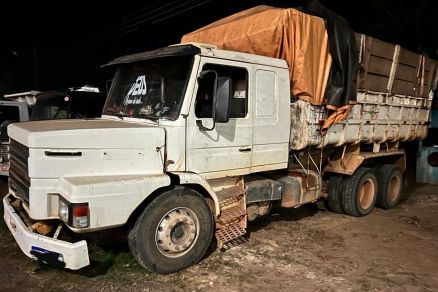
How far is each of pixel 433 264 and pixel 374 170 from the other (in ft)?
9.26

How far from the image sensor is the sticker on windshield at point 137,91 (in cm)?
484

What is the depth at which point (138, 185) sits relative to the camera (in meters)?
4.00

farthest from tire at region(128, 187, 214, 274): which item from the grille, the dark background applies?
the dark background

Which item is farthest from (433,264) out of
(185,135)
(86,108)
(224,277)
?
(86,108)

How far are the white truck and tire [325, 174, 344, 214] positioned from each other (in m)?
1.05

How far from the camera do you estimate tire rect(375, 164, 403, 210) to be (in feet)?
25.1

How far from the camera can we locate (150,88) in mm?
4742

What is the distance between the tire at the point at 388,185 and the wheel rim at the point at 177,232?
14.9 ft

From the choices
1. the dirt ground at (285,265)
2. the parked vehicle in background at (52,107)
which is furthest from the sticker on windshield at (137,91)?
the parked vehicle in background at (52,107)

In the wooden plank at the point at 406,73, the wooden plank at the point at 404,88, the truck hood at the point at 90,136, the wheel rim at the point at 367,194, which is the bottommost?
the wheel rim at the point at 367,194

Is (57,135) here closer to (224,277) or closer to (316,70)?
(224,277)

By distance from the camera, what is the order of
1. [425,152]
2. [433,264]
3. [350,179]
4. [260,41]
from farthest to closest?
1. [425,152]
2. [350,179]
3. [260,41]
4. [433,264]

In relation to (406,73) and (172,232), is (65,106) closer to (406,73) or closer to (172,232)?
(172,232)

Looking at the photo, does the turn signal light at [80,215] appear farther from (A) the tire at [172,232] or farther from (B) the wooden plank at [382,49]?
(B) the wooden plank at [382,49]
